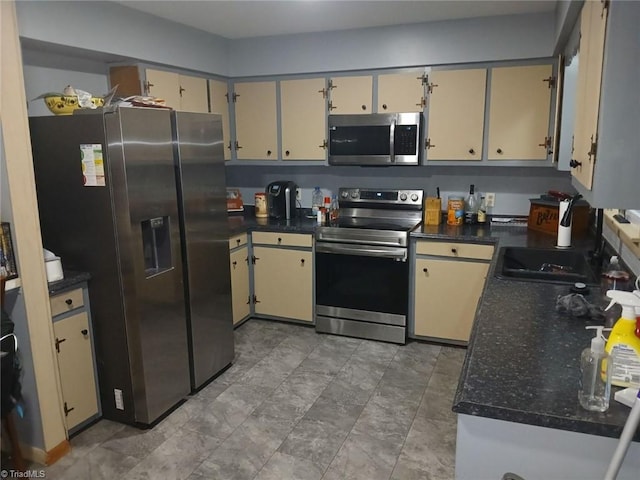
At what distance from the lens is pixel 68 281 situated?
235 centimetres

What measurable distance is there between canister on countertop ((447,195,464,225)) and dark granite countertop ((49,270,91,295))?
2567mm

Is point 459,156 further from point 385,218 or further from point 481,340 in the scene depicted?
point 481,340

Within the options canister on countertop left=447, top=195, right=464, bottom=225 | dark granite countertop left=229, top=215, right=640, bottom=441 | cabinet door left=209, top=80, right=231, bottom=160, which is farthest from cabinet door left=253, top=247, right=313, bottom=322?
dark granite countertop left=229, top=215, right=640, bottom=441

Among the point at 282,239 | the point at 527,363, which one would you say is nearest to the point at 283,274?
the point at 282,239

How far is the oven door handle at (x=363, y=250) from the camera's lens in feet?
11.3

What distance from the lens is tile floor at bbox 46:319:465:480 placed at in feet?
7.39

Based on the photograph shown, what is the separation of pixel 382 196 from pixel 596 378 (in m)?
2.88

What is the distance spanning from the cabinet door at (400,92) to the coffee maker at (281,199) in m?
1.03

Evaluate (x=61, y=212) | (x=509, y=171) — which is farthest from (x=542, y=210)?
(x=61, y=212)

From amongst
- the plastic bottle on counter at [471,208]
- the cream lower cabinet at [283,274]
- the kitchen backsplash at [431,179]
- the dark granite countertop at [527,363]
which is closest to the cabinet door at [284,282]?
the cream lower cabinet at [283,274]

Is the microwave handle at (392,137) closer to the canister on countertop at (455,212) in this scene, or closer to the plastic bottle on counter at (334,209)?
the canister on countertop at (455,212)

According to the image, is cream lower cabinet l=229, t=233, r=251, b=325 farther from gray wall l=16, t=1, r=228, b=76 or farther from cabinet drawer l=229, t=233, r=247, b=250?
gray wall l=16, t=1, r=228, b=76

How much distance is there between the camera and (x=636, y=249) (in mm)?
2051

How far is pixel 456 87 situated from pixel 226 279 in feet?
7.01
